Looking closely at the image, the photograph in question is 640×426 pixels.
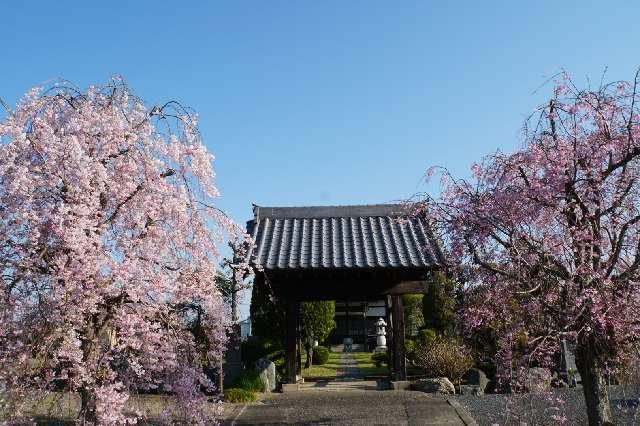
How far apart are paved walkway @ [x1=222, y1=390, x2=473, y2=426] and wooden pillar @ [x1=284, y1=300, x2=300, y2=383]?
0.43 m

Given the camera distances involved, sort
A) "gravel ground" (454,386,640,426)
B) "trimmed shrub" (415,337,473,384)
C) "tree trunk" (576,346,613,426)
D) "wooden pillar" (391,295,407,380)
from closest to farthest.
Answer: "tree trunk" (576,346,613,426)
"gravel ground" (454,386,640,426)
"wooden pillar" (391,295,407,380)
"trimmed shrub" (415,337,473,384)

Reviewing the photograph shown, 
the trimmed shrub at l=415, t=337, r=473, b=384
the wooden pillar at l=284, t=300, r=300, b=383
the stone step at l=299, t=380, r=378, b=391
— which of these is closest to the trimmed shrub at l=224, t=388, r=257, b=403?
the wooden pillar at l=284, t=300, r=300, b=383

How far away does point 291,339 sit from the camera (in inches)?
438

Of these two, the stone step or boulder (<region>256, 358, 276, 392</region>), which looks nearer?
boulder (<region>256, 358, 276, 392</region>)

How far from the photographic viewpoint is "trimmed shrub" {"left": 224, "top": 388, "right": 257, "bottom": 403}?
10.5 metres

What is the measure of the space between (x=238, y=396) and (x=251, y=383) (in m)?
0.66

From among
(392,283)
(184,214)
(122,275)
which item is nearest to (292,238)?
(392,283)

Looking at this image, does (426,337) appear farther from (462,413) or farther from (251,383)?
(462,413)

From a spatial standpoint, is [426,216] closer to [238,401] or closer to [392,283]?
[392,283]

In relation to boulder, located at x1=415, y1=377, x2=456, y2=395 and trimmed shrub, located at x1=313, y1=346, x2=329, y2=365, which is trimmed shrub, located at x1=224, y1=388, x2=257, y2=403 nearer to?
boulder, located at x1=415, y1=377, x2=456, y2=395

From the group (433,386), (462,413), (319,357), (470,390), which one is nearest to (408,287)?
(433,386)

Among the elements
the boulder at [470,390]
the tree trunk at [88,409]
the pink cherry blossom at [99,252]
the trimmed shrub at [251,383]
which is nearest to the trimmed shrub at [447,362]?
the boulder at [470,390]

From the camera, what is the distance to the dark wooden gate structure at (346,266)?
10.7m

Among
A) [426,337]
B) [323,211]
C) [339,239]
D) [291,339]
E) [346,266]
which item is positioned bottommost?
[426,337]
